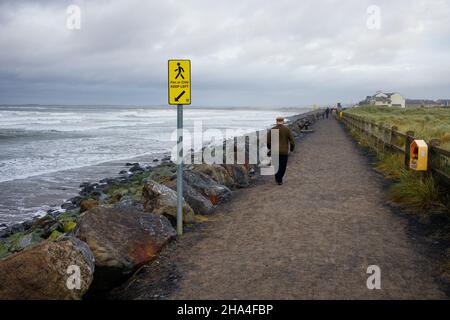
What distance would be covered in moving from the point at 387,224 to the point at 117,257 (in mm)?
4174

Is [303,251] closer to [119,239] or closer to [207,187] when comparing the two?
[119,239]

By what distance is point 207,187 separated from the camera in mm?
8539

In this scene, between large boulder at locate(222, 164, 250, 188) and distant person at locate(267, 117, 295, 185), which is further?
large boulder at locate(222, 164, 250, 188)

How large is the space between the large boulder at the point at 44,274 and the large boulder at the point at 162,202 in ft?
7.82

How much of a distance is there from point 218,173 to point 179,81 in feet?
15.0

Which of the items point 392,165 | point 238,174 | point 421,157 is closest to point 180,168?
point 421,157

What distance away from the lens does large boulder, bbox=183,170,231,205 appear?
836 cm

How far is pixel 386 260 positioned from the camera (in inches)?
198

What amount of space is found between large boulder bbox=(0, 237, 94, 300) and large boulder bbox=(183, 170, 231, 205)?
420cm

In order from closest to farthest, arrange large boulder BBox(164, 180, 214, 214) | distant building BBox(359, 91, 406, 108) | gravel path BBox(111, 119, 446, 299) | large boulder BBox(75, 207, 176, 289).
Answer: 1. gravel path BBox(111, 119, 446, 299)
2. large boulder BBox(75, 207, 176, 289)
3. large boulder BBox(164, 180, 214, 214)
4. distant building BBox(359, 91, 406, 108)

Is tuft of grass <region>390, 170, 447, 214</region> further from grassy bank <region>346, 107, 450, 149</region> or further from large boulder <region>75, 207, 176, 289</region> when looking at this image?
large boulder <region>75, 207, 176, 289</region>

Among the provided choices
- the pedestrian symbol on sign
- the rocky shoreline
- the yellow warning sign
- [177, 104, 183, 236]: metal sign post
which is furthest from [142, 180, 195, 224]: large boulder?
the pedestrian symbol on sign

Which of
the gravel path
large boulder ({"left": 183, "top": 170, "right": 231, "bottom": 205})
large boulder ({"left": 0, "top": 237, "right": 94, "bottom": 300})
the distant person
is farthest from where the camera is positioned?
the distant person
